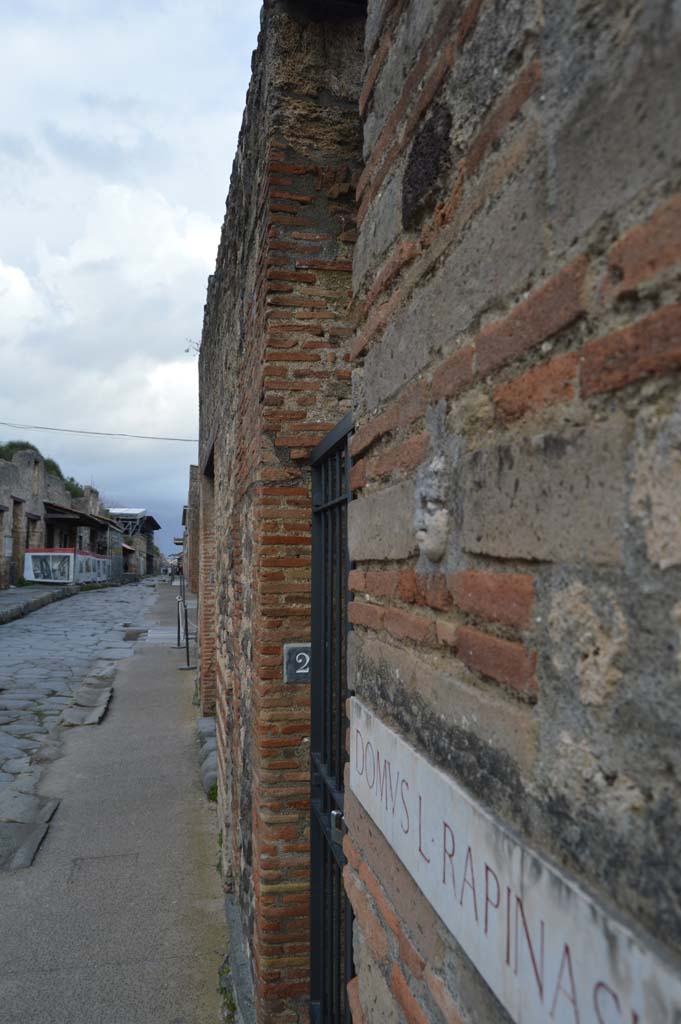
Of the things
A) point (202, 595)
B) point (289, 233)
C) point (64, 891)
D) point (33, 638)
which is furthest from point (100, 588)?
point (289, 233)

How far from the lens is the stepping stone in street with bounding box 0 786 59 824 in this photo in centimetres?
596

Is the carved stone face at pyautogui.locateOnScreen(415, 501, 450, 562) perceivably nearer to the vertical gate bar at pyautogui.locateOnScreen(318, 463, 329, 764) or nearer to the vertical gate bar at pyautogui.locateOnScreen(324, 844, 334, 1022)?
the vertical gate bar at pyautogui.locateOnScreen(318, 463, 329, 764)

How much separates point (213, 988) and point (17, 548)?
85.7ft

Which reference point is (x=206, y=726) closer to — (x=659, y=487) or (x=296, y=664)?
(x=296, y=664)

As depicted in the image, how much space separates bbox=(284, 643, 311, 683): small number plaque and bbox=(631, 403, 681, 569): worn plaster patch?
274cm

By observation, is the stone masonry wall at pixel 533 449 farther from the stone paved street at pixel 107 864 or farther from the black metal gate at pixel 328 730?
the stone paved street at pixel 107 864

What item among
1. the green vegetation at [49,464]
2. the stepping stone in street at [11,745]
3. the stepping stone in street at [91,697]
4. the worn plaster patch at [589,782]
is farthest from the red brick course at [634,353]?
the green vegetation at [49,464]

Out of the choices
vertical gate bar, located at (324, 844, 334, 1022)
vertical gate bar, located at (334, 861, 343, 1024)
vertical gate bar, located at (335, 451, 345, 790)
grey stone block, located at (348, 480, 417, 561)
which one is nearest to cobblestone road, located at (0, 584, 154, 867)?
vertical gate bar, located at (324, 844, 334, 1022)

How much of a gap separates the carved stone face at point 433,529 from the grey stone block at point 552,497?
0.09 m

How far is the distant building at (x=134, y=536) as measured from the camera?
2037 inches

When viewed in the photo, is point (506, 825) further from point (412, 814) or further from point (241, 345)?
point (241, 345)

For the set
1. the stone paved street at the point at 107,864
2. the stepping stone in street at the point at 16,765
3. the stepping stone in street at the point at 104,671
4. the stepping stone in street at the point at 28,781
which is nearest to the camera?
the stone paved street at the point at 107,864

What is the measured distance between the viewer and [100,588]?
111 ft

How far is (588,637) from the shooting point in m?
0.84
